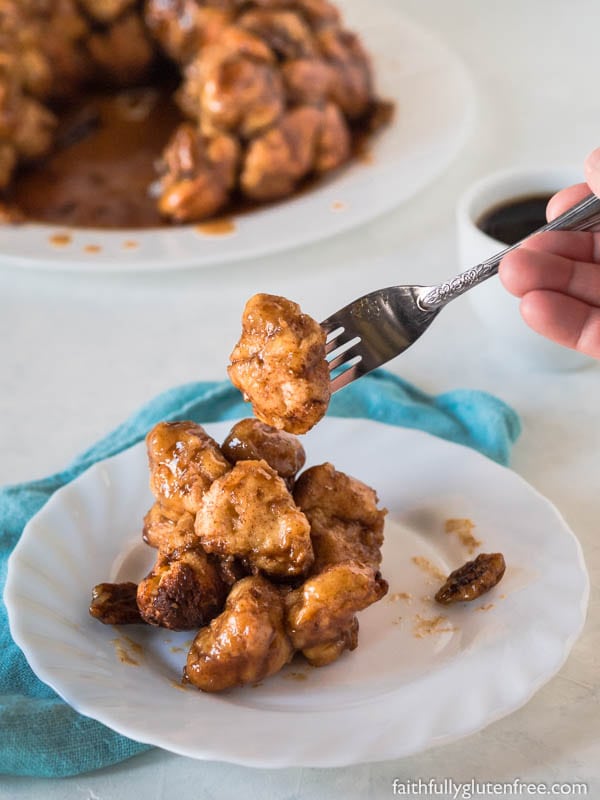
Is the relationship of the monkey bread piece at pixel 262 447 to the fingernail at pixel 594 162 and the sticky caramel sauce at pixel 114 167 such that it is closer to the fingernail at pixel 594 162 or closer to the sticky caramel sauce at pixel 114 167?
the fingernail at pixel 594 162

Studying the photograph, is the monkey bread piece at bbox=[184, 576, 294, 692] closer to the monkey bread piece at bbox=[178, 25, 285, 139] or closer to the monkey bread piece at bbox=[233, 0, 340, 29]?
the monkey bread piece at bbox=[178, 25, 285, 139]

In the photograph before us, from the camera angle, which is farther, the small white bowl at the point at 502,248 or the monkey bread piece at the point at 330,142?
the monkey bread piece at the point at 330,142

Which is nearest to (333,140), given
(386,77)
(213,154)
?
(213,154)

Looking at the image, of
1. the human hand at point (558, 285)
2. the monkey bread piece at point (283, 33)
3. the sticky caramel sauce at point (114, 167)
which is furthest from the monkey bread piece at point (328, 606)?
the monkey bread piece at point (283, 33)

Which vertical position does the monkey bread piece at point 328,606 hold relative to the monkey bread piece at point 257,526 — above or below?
below

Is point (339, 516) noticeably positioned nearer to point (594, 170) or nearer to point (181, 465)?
point (181, 465)

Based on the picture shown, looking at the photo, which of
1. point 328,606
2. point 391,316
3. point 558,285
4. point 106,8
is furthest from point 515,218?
point 106,8

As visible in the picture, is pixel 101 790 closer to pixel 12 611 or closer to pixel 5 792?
pixel 5 792
